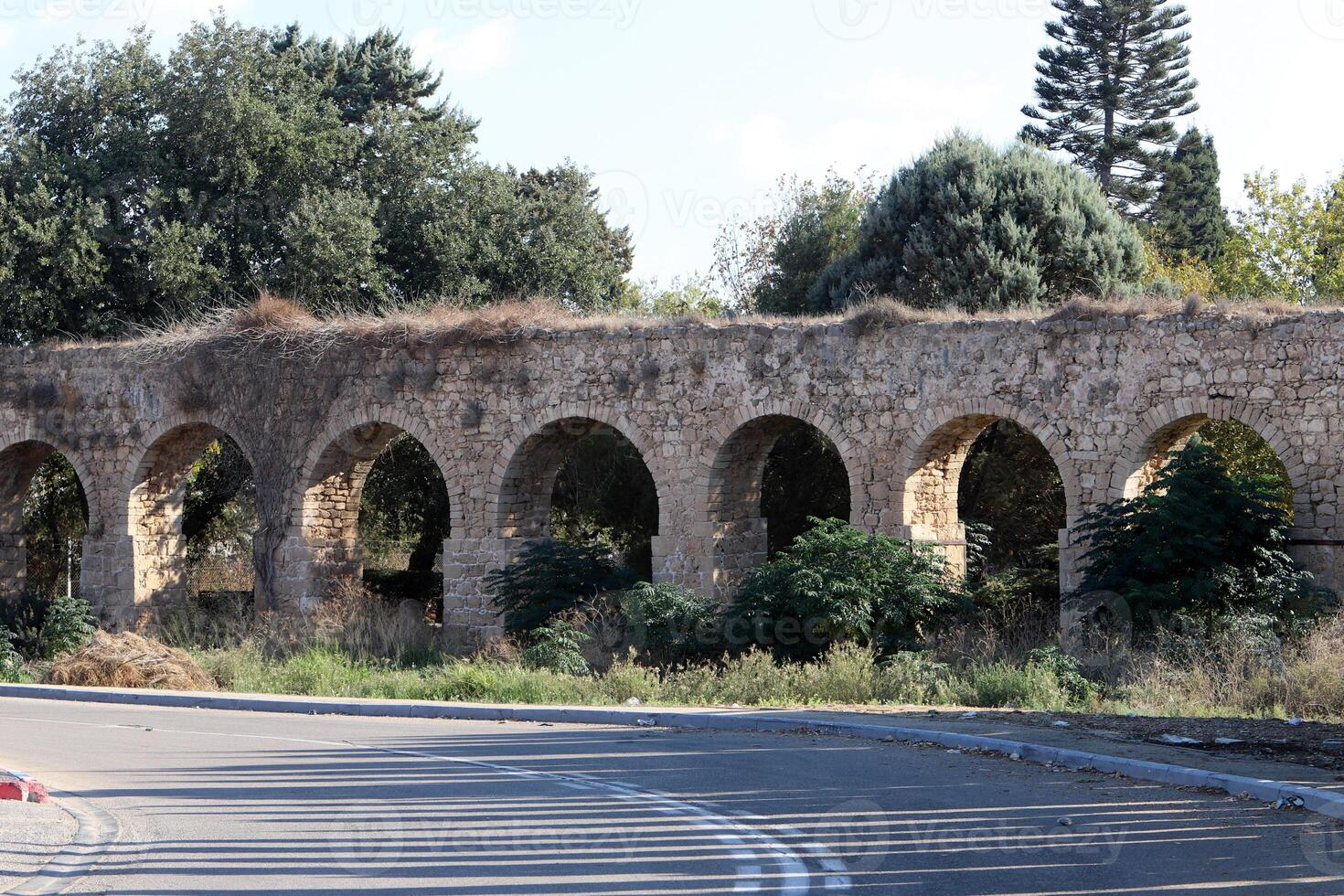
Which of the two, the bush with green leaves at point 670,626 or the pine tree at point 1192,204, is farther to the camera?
the pine tree at point 1192,204

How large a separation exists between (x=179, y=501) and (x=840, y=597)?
43.0ft

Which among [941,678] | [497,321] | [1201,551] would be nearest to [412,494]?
[497,321]

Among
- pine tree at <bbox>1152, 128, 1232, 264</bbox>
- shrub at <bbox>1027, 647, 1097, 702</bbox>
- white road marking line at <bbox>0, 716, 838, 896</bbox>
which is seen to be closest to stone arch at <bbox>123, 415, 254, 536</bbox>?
white road marking line at <bbox>0, 716, 838, 896</bbox>

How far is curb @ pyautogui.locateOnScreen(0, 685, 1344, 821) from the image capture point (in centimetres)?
859

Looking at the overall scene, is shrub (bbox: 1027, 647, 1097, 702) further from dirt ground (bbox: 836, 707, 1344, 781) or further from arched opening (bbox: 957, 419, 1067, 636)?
arched opening (bbox: 957, 419, 1067, 636)

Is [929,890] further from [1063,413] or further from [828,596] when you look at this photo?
[1063,413]

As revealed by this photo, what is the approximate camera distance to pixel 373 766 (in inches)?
400

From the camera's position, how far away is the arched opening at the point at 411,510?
2648cm

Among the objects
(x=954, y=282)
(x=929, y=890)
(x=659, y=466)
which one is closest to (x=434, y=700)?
(x=659, y=466)

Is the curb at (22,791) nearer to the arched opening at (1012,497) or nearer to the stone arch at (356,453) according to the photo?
→ the stone arch at (356,453)

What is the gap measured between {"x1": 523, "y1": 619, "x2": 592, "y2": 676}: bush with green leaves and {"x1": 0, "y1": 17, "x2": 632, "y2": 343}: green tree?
1189 centimetres

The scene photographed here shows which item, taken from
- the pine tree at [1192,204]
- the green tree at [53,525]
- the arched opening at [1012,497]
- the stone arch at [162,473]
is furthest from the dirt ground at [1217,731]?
the pine tree at [1192,204]

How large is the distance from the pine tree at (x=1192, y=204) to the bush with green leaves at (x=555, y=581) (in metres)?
23.3

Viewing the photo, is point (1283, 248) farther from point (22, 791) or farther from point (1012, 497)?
point (22, 791)
